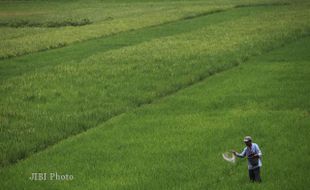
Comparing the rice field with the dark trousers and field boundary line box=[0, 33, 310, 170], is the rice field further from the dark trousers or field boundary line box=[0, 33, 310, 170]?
the dark trousers

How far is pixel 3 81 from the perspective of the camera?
24.2m

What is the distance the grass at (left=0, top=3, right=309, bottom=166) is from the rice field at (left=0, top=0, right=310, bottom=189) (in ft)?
0.16

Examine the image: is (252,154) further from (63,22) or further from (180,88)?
(63,22)

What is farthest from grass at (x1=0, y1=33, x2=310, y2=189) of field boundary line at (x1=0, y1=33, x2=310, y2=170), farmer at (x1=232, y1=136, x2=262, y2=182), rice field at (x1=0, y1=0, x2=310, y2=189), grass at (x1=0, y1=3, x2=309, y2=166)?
grass at (x1=0, y1=3, x2=309, y2=166)

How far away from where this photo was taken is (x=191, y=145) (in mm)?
14672

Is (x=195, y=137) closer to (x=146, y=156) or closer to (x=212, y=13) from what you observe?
(x=146, y=156)

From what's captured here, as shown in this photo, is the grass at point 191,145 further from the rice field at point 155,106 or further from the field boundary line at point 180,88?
the field boundary line at point 180,88

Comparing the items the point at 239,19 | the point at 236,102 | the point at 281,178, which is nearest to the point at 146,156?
the point at 281,178

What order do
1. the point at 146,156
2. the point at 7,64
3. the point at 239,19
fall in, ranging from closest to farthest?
the point at 146,156
the point at 7,64
the point at 239,19

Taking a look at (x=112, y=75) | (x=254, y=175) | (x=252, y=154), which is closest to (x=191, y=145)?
(x=254, y=175)

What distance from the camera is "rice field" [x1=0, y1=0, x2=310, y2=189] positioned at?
1289 cm

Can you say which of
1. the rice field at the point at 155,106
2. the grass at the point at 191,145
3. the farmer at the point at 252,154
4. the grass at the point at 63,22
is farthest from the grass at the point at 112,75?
the farmer at the point at 252,154

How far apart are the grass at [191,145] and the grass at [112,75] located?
2.69 feet

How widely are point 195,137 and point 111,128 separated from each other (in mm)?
2575
